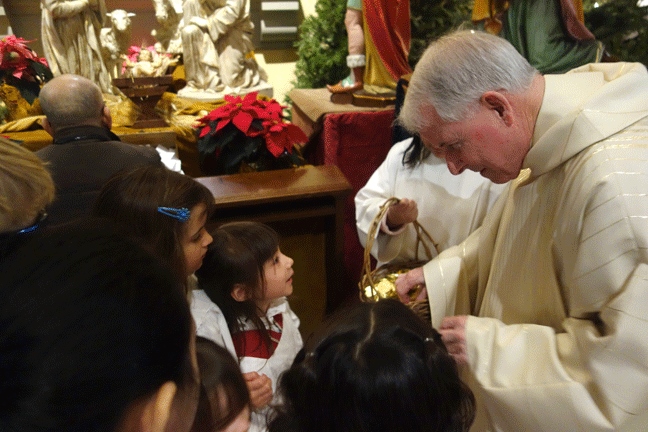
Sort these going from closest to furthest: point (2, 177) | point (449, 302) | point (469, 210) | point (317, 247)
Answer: point (2, 177) < point (449, 302) < point (469, 210) < point (317, 247)

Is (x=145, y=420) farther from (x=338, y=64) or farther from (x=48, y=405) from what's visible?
(x=338, y=64)

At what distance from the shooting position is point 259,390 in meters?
1.44

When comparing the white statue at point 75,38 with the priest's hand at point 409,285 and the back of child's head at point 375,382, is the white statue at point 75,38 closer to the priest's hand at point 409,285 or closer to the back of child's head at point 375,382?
the priest's hand at point 409,285

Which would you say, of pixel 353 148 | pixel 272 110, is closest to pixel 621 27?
pixel 353 148

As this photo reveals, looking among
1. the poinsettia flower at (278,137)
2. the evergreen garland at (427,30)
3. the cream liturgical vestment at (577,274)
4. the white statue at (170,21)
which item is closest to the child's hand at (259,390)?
the cream liturgical vestment at (577,274)

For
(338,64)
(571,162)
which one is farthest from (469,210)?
(338,64)

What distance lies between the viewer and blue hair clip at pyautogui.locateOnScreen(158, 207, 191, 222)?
4.54ft

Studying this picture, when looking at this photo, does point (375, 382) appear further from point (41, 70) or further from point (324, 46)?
point (324, 46)

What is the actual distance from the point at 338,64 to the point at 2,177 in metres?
3.64

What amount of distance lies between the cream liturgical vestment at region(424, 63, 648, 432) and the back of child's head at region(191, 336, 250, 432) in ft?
1.99

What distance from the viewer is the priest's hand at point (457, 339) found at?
4.05 ft

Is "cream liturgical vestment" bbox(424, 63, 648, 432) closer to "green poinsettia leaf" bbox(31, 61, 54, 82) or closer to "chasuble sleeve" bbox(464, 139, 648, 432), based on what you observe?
"chasuble sleeve" bbox(464, 139, 648, 432)

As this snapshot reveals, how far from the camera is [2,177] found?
101 cm

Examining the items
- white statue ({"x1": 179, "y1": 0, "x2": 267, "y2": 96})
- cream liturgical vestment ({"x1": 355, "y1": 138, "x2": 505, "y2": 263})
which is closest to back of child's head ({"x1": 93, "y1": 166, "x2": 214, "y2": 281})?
cream liturgical vestment ({"x1": 355, "y1": 138, "x2": 505, "y2": 263})
